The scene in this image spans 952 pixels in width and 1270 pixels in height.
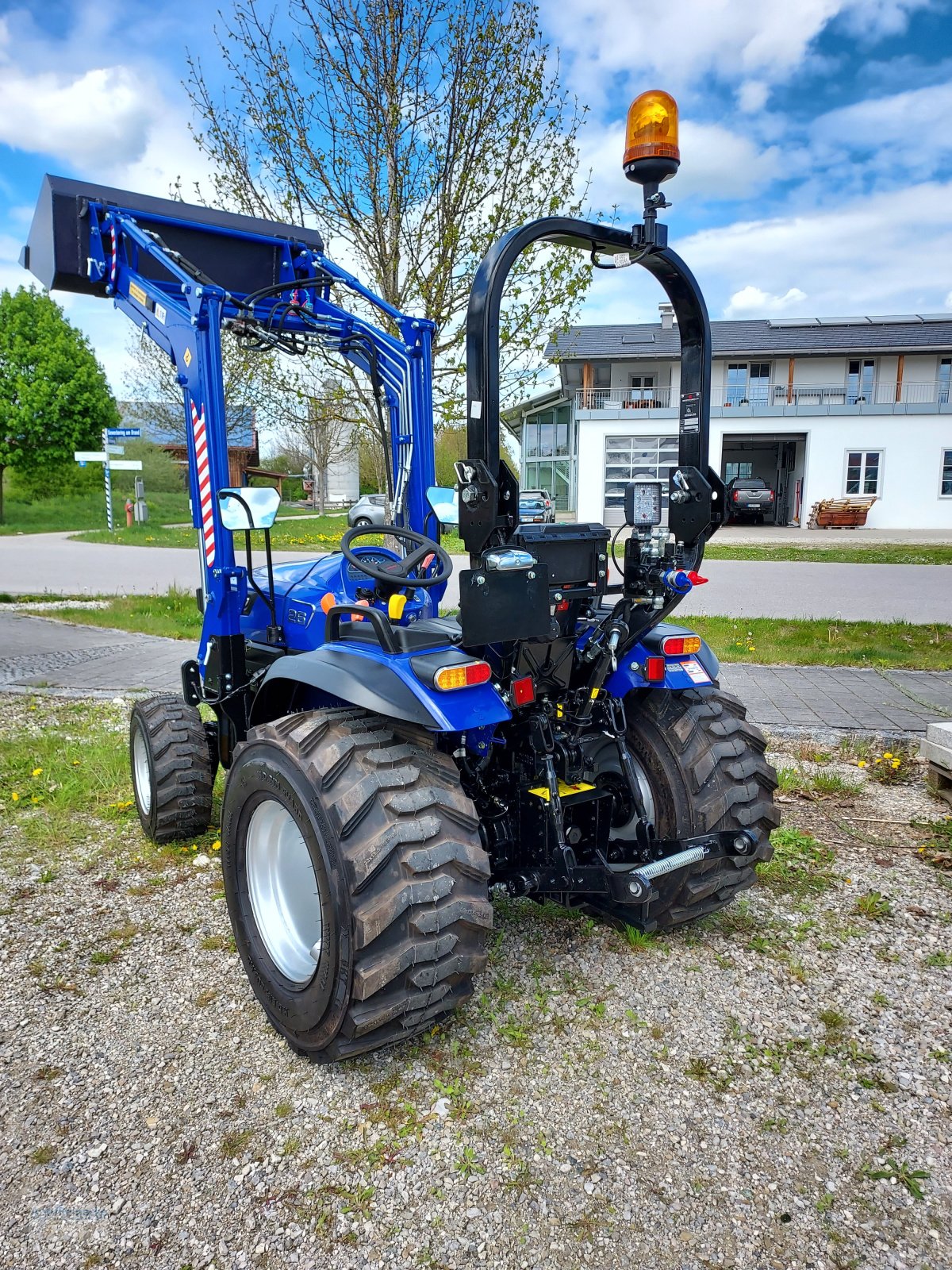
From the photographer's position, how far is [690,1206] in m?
2.10

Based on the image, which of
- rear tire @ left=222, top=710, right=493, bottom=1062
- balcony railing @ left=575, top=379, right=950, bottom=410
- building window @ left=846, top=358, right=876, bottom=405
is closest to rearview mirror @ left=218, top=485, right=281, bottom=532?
rear tire @ left=222, top=710, right=493, bottom=1062

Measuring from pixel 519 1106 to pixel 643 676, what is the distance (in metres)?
1.39

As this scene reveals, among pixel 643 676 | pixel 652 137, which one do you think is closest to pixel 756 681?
pixel 643 676

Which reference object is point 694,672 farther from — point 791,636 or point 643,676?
point 791,636

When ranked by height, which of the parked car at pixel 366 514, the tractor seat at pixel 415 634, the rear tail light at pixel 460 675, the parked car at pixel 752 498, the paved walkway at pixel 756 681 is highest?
the parked car at pixel 752 498

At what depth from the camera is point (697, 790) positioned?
3121 mm

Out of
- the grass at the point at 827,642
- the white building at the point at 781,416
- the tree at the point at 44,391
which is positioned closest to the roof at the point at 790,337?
the white building at the point at 781,416

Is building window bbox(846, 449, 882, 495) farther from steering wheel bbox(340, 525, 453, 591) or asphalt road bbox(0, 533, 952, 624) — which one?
steering wheel bbox(340, 525, 453, 591)

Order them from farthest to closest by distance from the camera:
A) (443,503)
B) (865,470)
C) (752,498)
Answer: (865,470) → (752,498) → (443,503)

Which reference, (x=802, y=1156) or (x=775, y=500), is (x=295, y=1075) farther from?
(x=775, y=500)

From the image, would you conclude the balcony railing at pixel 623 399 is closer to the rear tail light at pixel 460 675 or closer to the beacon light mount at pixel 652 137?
the beacon light mount at pixel 652 137

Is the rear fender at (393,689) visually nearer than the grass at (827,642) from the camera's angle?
Yes

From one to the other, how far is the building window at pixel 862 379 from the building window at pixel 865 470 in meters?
4.52

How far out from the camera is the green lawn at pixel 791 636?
8.22 meters
